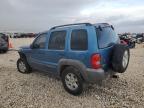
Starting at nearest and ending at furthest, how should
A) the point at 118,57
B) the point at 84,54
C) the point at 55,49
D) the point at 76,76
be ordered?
the point at 84,54 < the point at 118,57 < the point at 76,76 < the point at 55,49

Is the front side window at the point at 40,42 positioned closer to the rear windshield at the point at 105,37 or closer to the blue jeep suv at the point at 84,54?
the blue jeep suv at the point at 84,54

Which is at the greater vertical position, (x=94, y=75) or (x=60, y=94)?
(x=94, y=75)

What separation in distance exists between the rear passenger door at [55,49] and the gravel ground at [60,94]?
0.69 meters

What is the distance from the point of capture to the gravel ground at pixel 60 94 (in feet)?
17.4

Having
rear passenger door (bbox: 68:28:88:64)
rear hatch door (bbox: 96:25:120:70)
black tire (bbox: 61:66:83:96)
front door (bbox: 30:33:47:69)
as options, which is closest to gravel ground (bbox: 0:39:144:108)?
black tire (bbox: 61:66:83:96)

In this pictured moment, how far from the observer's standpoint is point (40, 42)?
7398 millimetres

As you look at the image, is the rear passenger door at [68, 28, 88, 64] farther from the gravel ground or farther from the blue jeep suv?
the gravel ground

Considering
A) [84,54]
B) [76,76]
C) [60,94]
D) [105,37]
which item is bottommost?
[60,94]

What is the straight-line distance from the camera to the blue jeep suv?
5480 mm

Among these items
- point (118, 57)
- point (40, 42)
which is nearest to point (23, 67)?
point (40, 42)

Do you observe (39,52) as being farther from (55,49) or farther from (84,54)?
(84,54)

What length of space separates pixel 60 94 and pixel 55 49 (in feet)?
4.63

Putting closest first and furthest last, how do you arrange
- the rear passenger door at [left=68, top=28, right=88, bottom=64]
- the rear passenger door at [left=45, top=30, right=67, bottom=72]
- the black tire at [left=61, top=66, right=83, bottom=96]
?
the rear passenger door at [left=68, top=28, right=88, bottom=64] → the black tire at [left=61, top=66, right=83, bottom=96] → the rear passenger door at [left=45, top=30, right=67, bottom=72]

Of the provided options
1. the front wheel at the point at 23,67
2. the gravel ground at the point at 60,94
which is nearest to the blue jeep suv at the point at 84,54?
the gravel ground at the point at 60,94
